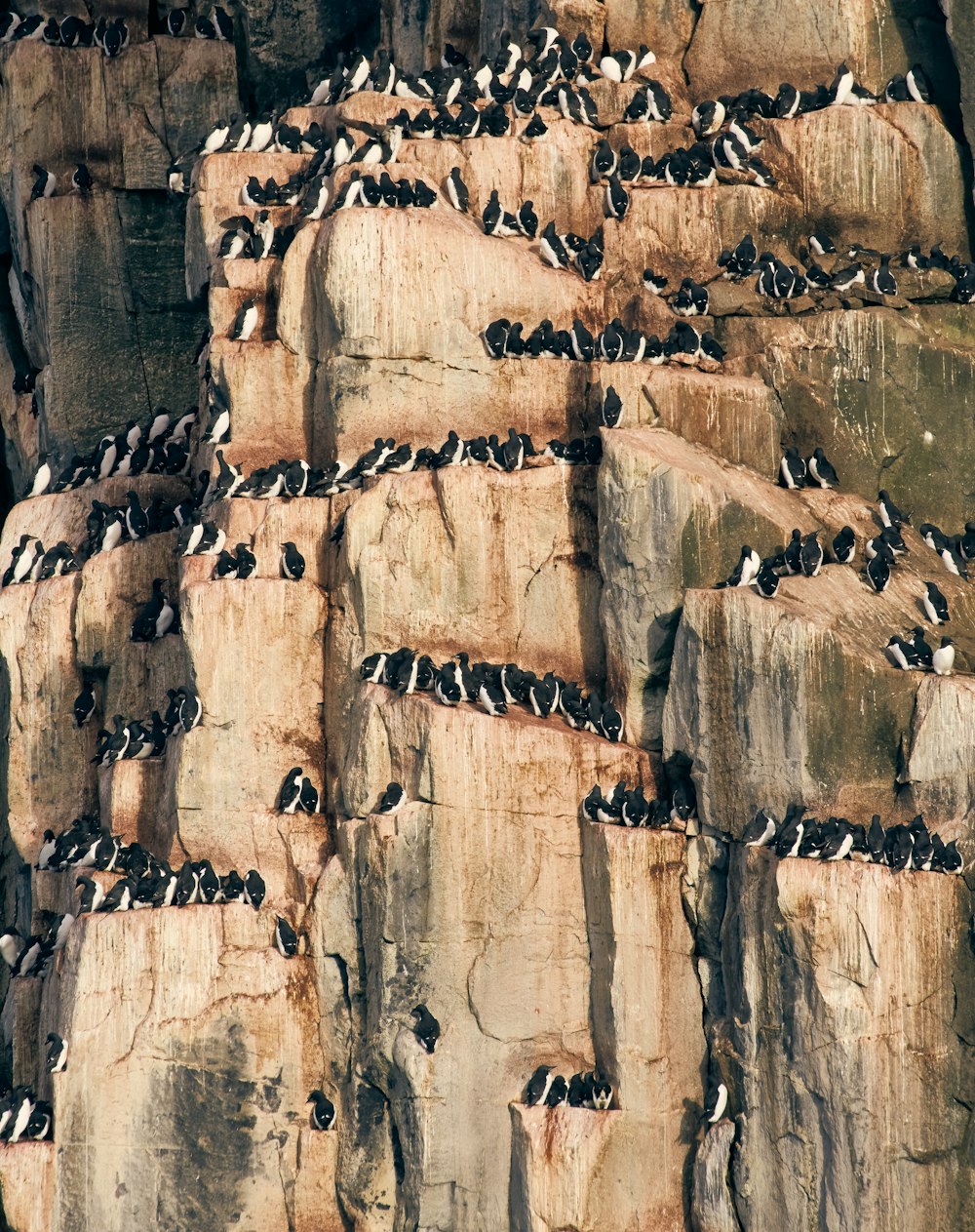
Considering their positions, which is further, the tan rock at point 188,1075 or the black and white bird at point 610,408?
the black and white bird at point 610,408

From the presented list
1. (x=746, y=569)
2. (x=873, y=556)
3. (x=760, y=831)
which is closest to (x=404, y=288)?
(x=746, y=569)

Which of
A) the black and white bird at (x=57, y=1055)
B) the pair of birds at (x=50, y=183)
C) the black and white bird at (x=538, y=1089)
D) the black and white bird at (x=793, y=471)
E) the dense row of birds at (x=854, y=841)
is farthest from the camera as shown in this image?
the pair of birds at (x=50, y=183)

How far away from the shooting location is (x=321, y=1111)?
107 feet

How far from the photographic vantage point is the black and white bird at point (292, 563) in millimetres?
34125

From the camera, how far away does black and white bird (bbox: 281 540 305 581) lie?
112ft

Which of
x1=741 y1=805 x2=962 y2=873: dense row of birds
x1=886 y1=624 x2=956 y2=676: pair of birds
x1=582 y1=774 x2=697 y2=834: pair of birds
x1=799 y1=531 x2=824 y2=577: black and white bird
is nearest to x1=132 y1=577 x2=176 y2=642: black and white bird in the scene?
x1=582 y1=774 x2=697 y2=834: pair of birds

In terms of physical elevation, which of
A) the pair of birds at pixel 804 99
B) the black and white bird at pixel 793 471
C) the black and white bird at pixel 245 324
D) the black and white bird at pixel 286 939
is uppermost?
the pair of birds at pixel 804 99

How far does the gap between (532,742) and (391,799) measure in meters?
1.70

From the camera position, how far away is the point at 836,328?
3569cm

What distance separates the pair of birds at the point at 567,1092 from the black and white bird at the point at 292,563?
6513 mm

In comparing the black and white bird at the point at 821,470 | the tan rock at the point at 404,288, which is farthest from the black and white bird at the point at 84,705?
the black and white bird at the point at 821,470

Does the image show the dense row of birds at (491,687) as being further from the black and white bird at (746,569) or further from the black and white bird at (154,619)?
the black and white bird at (154,619)

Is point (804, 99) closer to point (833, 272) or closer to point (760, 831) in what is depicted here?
point (833, 272)

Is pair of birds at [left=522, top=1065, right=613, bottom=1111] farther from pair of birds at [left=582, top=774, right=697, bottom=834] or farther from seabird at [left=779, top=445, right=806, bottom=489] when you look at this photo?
seabird at [left=779, top=445, right=806, bottom=489]
